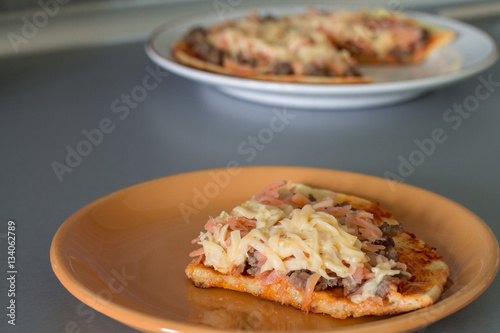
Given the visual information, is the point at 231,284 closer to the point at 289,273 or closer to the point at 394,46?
the point at 289,273

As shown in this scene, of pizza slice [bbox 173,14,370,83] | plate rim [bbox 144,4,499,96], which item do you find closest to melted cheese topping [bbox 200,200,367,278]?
plate rim [bbox 144,4,499,96]

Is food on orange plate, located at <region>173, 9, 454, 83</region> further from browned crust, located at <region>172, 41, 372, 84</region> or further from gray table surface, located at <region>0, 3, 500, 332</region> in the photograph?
gray table surface, located at <region>0, 3, 500, 332</region>

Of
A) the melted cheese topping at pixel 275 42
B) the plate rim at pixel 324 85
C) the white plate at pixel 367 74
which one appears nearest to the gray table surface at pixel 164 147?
the white plate at pixel 367 74

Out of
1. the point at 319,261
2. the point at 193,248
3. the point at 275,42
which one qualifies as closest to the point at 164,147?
the point at 193,248

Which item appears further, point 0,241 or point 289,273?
point 0,241

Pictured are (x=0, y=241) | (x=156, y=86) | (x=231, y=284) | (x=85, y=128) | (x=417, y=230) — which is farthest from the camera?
(x=156, y=86)

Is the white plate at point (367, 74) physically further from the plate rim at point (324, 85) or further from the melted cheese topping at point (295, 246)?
the melted cheese topping at point (295, 246)

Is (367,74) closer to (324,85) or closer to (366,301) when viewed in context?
(324,85)

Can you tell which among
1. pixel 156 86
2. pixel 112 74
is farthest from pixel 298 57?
pixel 112 74
